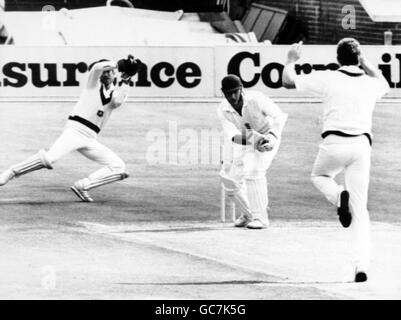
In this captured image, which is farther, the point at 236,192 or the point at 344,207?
the point at 236,192

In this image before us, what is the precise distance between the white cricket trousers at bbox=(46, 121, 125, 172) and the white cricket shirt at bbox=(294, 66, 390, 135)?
176 inches

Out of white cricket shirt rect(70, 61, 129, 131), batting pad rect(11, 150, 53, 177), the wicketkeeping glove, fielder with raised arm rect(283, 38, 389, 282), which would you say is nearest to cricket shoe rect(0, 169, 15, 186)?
batting pad rect(11, 150, 53, 177)

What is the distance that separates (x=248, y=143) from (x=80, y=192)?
2751 mm

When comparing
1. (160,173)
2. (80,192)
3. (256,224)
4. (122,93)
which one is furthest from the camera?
(160,173)

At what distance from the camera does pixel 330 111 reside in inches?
458

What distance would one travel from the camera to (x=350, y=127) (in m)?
11.5

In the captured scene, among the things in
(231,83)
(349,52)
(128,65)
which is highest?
(349,52)

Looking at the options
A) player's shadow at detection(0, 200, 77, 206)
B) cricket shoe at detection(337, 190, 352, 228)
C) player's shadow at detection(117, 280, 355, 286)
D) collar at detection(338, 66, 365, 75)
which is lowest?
player's shadow at detection(0, 200, 77, 206)

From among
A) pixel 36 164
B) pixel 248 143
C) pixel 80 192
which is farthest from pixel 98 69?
pixel 248 143

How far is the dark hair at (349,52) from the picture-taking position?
11.5 m

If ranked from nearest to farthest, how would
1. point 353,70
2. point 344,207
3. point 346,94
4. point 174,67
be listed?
point 344,207, point 346,94, point 353,70, point 174,67

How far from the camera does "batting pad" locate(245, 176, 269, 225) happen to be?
13859 millimetres

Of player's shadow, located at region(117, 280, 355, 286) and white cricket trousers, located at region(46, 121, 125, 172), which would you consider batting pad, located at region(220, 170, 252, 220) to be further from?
player's shadow, located at region(117, 280, 355, 286)

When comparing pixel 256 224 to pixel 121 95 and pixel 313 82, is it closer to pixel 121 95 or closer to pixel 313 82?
pixel 121 95
